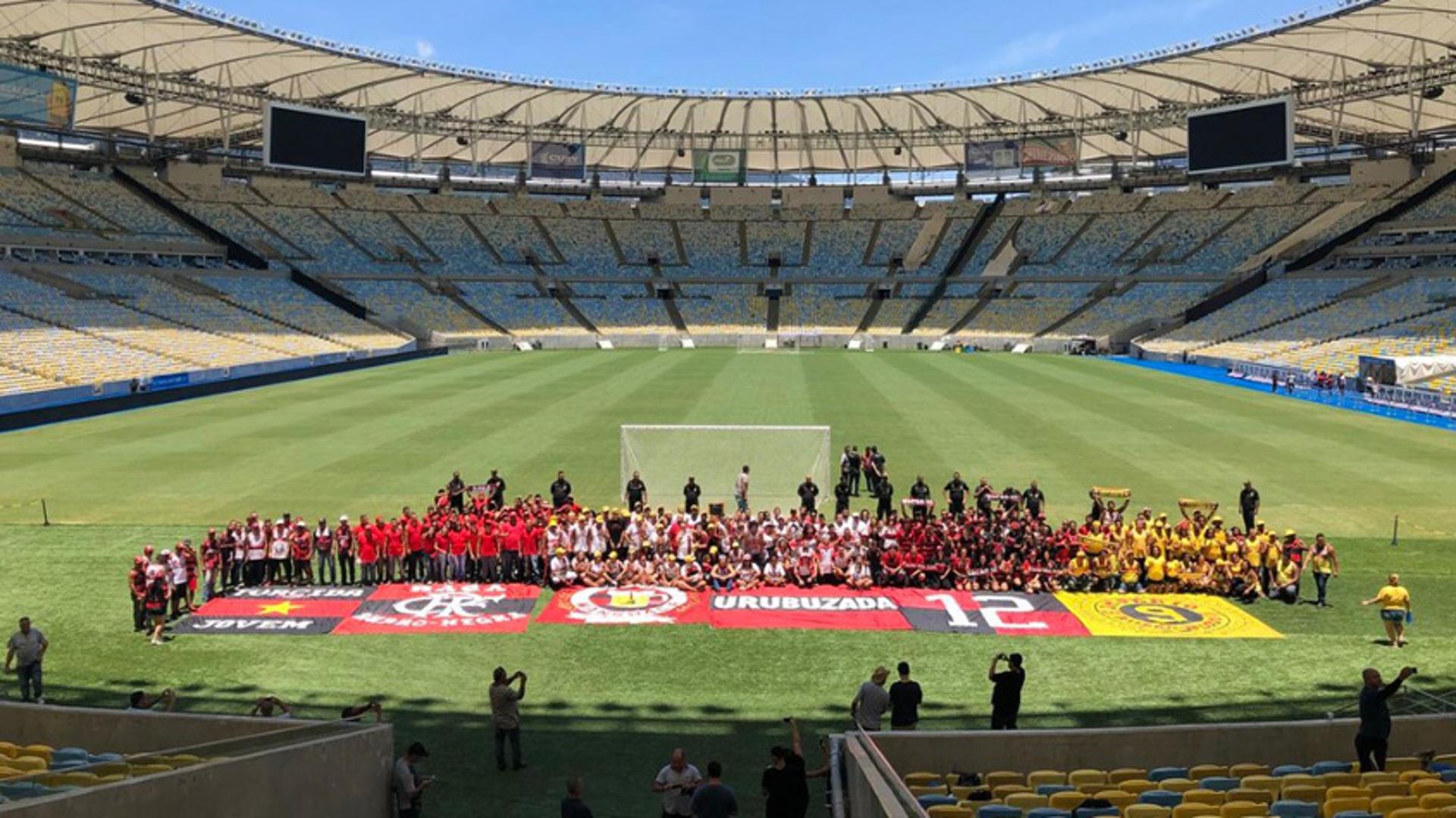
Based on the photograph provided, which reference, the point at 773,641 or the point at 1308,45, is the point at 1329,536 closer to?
the point at 773,641

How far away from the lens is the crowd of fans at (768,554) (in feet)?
50.0

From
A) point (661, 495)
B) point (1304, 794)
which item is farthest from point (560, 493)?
point (1304, 794)

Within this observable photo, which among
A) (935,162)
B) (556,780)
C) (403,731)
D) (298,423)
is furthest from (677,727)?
(935,162)

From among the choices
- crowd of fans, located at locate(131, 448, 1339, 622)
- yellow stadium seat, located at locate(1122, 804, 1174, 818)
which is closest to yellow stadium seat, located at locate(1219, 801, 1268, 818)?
yellow stadium seat, located at locate(1122, 804, 1174, 818)

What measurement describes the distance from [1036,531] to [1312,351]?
44.3 metres

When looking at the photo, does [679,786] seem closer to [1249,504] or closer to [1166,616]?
[1166,616]

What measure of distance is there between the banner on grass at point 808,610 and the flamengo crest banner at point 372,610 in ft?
9.67

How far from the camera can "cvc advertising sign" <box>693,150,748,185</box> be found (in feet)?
255

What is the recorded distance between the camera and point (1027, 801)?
6562mm

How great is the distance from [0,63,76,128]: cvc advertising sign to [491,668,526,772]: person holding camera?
49.6 meters

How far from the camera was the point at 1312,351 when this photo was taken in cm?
5125

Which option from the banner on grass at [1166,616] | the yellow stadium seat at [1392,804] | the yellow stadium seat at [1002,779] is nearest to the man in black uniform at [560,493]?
the banner on grass at [1166,616]

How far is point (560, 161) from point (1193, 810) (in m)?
74.4

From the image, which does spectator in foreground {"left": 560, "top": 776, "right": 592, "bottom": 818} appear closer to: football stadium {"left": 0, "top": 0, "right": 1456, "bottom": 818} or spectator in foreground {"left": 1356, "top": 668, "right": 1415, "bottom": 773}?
football stadium {"left": 0, "top": 0, "right": 1456, "bottom": 818}
